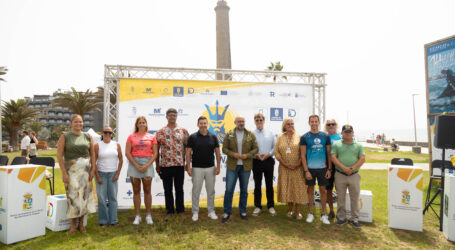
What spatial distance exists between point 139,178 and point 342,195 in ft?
11.2

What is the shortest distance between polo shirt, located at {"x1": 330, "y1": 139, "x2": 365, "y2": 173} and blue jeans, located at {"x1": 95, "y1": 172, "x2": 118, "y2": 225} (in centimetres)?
370

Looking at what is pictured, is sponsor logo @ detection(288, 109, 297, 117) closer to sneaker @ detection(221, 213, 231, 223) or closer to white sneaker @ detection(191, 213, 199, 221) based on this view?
sneaker @ detection(221, 213, 231, 223)

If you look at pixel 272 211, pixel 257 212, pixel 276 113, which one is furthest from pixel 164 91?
pixel 272 211

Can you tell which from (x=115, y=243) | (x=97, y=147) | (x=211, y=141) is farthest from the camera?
(x=211, y=141)

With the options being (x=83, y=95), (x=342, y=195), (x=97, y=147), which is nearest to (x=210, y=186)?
(x=97, y=147)

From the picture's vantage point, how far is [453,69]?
7.20 m

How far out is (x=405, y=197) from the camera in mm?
4129

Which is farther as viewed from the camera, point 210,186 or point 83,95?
point 83,95

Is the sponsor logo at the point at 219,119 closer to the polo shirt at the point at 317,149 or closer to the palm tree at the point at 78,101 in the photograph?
→ the polo shirt at the point at 317,149

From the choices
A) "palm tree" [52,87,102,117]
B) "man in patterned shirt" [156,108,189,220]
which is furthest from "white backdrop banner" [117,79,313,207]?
"palm tree" [52,87,102,117]

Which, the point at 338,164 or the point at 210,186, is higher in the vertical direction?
the point at 338,164

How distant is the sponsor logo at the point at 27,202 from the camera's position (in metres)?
3.66

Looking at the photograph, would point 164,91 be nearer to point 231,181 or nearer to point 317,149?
point 231,181

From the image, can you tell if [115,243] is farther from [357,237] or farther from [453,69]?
[453,69]
